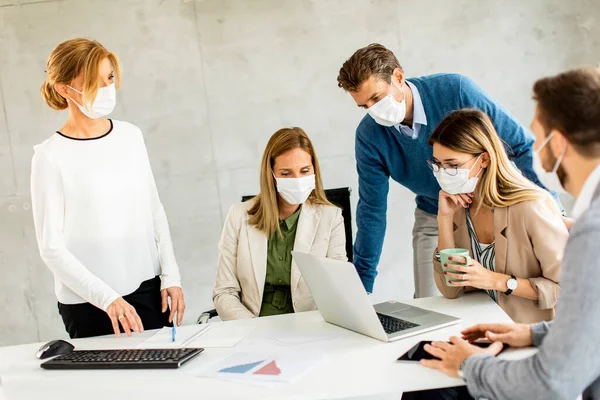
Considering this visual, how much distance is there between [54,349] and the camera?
6.70ft

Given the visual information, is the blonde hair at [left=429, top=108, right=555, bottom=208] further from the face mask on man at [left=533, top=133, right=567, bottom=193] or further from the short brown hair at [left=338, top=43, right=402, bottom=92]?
the face mask on man at [left=533, top=133, right=567, bottom=193]

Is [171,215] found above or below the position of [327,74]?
below

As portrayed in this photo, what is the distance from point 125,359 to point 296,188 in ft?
3.30

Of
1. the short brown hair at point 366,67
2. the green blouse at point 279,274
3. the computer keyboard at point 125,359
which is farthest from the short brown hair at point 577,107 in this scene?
the green blouse at point 279,274

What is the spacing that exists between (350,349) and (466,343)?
1.19 feet

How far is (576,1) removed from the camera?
3908 mm

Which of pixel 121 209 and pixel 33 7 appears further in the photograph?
pixel 33 7

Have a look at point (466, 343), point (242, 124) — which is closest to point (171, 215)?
point (242, 124)

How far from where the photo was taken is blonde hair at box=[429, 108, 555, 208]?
221 centimetres

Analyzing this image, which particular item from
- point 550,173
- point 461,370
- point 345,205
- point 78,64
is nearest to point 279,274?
point 345,205

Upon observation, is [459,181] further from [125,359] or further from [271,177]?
[125,359]

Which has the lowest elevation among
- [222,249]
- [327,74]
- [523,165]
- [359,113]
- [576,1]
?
[222,249]

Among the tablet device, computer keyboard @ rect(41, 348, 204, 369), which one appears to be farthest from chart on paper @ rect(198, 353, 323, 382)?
the tablet device

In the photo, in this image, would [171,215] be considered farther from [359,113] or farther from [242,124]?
[359,113]
